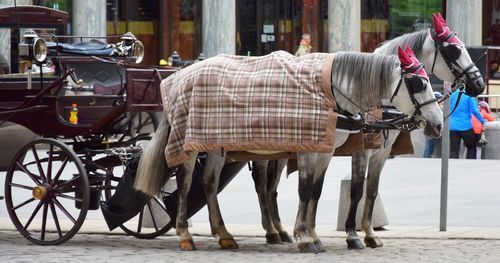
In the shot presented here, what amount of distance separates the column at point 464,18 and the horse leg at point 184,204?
889 inches

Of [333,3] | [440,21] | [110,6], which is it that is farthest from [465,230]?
[110,6]

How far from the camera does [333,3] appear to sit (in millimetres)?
36000

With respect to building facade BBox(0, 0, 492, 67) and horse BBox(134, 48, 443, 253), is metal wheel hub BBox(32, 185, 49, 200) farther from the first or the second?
building facade BBox(0, 0, 492, 67)

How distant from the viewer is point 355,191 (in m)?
12.8

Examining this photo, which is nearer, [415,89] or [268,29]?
[415,89]

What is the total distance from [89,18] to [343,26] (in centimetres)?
654

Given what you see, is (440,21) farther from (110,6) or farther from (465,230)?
(110,6)

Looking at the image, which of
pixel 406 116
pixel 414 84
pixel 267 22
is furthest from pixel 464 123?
pixel 267 22

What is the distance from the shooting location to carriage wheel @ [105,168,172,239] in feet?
44.5

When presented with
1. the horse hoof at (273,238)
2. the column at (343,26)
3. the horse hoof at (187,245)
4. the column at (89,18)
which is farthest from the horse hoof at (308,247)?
the column at (343,26)

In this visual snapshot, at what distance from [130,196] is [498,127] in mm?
12822

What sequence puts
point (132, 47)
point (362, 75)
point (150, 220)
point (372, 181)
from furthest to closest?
point (150, 220)
point (132, 47)
point (372, 181)
point (362, 75)

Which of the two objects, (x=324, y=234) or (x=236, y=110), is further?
(x=324, y=234)

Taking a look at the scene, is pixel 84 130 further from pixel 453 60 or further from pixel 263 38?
pixel 263 38
